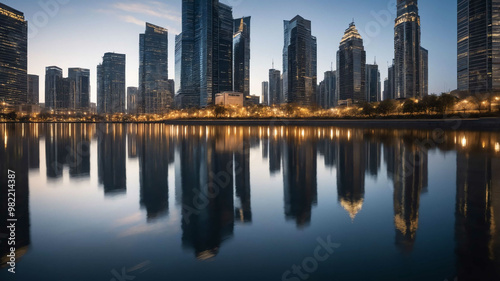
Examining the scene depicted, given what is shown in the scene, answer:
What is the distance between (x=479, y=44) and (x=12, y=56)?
878 feet

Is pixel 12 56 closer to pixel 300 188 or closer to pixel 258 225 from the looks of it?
pixel 300 188

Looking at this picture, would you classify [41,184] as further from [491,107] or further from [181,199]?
[491,107]

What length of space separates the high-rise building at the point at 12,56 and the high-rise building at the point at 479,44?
249397 millimetres

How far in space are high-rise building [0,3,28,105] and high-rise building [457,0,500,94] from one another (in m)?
249

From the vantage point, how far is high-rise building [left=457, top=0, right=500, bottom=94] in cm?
14238

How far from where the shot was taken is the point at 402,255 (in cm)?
508

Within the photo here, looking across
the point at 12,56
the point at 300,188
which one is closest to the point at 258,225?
the point at 300,188

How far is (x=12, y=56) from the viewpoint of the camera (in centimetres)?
17400

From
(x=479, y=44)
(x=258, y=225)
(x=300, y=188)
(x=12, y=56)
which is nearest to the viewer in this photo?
(x=258, y=225)

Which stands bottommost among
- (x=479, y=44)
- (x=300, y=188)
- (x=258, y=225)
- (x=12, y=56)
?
(x=258, y=225)

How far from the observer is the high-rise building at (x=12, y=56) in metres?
164

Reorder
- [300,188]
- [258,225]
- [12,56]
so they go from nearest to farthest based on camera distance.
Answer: [258,225] < [300,188] < [12,56]

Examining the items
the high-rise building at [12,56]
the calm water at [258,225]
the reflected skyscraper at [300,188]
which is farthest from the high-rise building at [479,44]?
the high-rise building at [12,56]

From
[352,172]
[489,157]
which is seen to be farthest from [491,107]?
[352,172]
